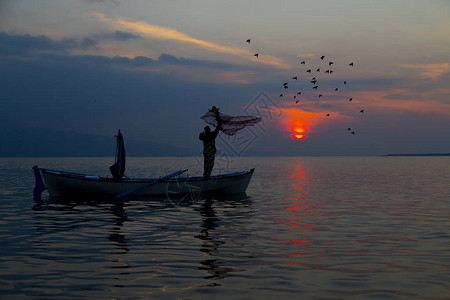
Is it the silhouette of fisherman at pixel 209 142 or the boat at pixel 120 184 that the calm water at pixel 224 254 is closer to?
the boat at pixel 120 184

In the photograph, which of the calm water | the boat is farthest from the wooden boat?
the calm water

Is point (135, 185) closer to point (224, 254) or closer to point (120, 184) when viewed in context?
point (120, 184)

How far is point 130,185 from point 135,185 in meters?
0.33

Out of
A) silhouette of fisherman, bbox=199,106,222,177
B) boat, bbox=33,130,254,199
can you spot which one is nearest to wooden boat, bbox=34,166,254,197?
boat, bbox=33,130,254,199

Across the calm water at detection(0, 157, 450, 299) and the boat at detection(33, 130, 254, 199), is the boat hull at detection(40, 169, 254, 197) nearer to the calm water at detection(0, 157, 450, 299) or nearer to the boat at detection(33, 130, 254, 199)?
the boat at detection(33, 130, 254, 199)

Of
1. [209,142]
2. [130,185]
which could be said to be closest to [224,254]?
[209,142]

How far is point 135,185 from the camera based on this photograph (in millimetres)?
29406

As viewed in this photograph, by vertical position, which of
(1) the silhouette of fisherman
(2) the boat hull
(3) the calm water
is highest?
(1) the silhouette of fisherman

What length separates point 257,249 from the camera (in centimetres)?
1361

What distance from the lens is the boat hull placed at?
94.0 feet

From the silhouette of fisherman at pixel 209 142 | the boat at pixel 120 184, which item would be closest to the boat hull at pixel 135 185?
the boat at pixel 120 184

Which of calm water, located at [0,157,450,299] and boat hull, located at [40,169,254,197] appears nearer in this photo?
calm water, located at [0,157,450,299]

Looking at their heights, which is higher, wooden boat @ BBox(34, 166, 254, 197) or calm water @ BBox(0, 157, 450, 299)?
wooden boat @ BBox(34, 166, 254, 197)

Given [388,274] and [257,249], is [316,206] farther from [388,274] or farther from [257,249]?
[388,274]
